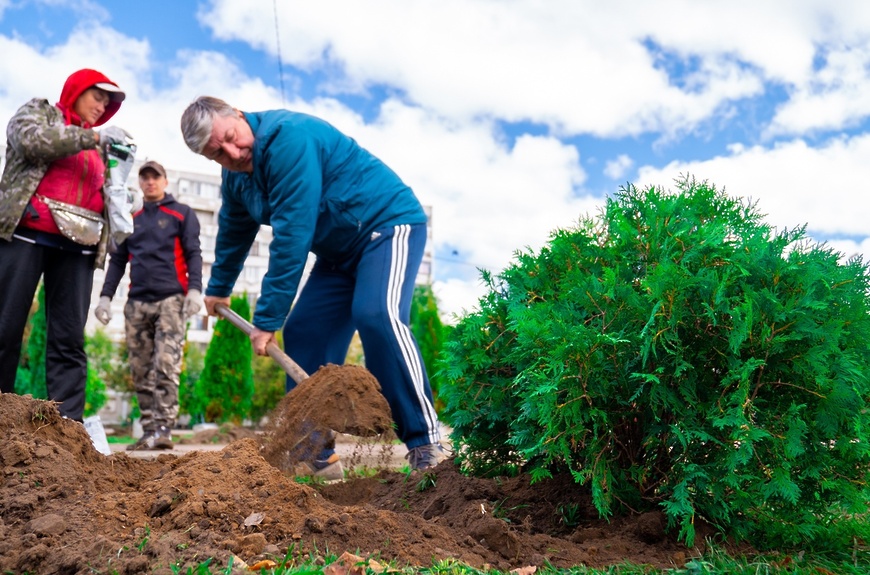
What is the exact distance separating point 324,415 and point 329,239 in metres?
1.41

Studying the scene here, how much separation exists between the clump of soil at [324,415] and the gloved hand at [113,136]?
2.40m

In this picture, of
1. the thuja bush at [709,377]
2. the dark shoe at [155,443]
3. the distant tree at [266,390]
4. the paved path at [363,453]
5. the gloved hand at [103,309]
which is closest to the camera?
the thuja bush at [709,377]

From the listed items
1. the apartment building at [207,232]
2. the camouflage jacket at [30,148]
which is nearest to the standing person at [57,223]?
the camouflage jacket at [30,148]

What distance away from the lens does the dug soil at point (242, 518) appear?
2223mm

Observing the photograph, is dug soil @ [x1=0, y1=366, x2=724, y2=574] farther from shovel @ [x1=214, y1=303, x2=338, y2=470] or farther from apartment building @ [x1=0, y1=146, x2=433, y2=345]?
apartment building @ [x1=0, y1=146, x2=433, y2=345]

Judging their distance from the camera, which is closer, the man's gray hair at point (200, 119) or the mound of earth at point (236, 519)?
the mound of earth at point (236, 519)

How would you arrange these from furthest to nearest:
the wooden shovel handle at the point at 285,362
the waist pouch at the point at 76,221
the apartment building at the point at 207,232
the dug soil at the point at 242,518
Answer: the apartment building at the point at 207,232 < the waist pouch at the point at 76,221 < the wooden shovel handle at the point at 285,362 < the dug soil at the point at 242,518

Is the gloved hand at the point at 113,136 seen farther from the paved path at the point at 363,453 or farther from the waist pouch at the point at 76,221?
the paved path at the point at 363,453

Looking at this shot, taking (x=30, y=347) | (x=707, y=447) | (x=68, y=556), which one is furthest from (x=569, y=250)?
(x=30, y=347)

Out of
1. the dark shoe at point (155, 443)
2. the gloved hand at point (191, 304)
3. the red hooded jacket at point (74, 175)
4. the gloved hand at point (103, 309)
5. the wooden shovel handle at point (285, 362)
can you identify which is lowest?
the dark shoe at point (155, 443)

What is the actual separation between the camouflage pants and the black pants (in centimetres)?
202

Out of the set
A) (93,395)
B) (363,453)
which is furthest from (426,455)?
(93,395)

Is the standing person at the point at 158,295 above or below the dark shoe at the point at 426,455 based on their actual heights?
above

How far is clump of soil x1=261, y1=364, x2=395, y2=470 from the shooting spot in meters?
3.90
